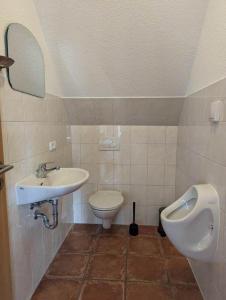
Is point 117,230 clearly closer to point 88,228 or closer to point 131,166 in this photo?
point 88,228

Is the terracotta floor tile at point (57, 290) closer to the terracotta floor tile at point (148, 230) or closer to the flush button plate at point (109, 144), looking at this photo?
the terracotta floor tile at point (148, 230)

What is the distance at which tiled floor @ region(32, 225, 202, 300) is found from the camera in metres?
1.60

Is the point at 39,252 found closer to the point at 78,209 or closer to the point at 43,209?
the point at 43,209

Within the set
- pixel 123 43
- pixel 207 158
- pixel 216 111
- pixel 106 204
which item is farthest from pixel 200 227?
pixel 123 43

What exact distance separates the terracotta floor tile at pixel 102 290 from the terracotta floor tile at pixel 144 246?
0.47 meters

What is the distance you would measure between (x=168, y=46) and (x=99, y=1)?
640 mm

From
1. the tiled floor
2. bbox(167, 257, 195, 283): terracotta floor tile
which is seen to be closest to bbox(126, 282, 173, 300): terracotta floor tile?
the tiled floor

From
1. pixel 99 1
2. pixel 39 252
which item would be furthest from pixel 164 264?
pixel 99 1

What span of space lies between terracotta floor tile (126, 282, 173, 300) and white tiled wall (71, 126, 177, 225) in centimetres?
102

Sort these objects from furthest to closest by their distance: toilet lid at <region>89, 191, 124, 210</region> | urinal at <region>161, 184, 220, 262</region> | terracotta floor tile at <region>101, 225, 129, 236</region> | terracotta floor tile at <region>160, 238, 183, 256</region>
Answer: terracotta floor tile at <region>101, 225, 129, 236</region>
toilet lid at <region>89, 191, 124, 210</region>
terracotta floor tile at <region>160, 238, 183, 256</region>
urinal at <region>161, 184, 220, 262</region>

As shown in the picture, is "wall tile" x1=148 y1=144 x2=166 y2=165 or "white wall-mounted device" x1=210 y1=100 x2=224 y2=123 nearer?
"white wall-mounted device" x1=210 y1=100 x2=224 y2=123

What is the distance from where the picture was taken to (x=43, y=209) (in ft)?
5.85

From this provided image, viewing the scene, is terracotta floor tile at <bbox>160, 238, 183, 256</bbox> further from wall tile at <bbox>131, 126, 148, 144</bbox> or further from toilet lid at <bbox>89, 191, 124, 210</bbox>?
wall tile at <bbox>131, 126, 148, 144</bbox>

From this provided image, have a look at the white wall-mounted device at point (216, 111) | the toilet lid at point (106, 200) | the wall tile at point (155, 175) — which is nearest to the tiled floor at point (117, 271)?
the toilet lid at point (106, 200)
